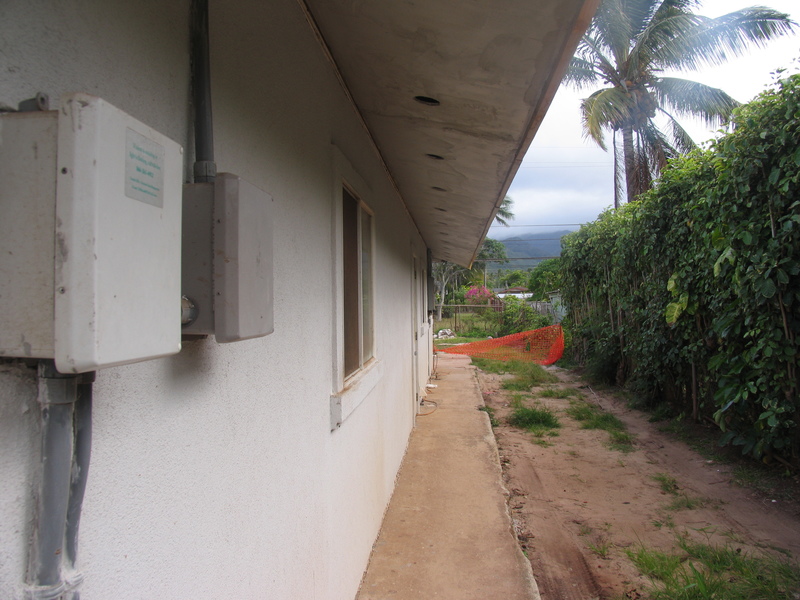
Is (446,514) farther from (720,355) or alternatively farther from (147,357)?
(147,357)

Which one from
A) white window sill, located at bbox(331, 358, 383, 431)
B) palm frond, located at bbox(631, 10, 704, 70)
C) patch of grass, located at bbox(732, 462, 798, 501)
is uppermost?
palm frond, located at bbox(631, 10, 704, 70)

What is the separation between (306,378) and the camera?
6.39 ft

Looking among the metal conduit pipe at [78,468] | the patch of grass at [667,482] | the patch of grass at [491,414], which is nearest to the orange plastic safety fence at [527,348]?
the patch of grass at [491,414]

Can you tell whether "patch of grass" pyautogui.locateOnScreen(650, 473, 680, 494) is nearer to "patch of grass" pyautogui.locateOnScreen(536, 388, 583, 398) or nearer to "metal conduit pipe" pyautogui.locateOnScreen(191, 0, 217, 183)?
"patch of grass" pyautogui.locateOnScreen(536, 388, 583, 398)

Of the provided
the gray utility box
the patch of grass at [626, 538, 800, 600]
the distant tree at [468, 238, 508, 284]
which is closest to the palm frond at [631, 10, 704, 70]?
the patch of grass at [626, 538, 800, 600]

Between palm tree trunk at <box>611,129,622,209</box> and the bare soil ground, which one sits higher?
palm tree trunk at <box>611,129,622,209</box>

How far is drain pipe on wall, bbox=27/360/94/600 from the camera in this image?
689 mm

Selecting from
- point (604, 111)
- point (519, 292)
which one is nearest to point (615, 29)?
point (604, 111)

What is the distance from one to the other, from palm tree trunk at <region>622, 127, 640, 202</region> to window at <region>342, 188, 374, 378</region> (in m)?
12.8

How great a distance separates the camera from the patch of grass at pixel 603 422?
619 centimetres

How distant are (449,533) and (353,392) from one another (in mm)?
1683

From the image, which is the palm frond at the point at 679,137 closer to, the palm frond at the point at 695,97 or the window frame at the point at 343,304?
the palm frond at the point at 695,97

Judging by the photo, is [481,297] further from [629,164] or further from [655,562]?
[655,562]

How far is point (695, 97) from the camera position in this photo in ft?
46.0
